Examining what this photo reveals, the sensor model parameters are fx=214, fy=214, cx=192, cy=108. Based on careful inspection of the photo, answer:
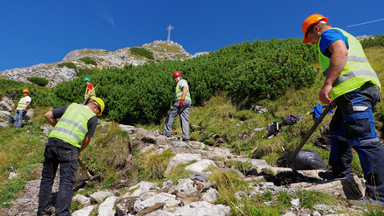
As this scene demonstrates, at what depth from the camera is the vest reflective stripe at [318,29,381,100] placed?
2316 mm

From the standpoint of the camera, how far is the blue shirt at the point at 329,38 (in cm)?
245

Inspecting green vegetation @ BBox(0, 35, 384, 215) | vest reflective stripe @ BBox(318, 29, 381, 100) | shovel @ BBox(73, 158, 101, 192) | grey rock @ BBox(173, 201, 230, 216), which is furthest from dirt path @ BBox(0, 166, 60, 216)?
vest reflective stripe @ BBox(318, 29, 381, 100)

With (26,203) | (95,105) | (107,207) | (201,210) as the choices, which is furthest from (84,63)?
(201,210)

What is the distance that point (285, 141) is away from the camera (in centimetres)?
571

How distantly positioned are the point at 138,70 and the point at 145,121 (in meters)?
4.79

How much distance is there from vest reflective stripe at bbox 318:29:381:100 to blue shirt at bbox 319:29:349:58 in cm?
12

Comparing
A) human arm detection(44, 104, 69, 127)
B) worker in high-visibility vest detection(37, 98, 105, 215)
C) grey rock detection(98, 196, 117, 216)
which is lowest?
grey rock detection(98, 196, 117, 216)

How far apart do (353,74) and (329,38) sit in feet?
1.61

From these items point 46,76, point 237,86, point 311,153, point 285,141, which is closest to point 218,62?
point 237,86

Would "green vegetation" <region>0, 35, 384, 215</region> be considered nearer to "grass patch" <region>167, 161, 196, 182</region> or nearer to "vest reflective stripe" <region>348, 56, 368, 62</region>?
"grass patch" <region>167, 161, 196, 182</region>

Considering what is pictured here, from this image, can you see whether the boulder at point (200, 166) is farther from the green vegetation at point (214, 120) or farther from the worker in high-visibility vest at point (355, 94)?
the worker in high-visibility vest at point (355, 94)

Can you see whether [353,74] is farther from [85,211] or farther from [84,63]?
[84,63]

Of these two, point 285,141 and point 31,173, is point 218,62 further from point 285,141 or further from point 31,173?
point 31,173

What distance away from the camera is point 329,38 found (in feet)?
Result: 8.12
